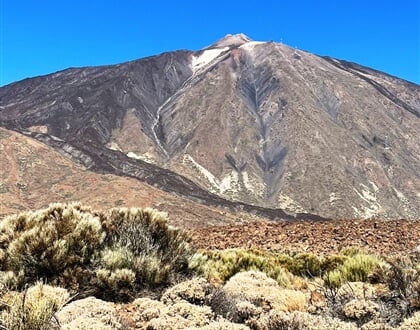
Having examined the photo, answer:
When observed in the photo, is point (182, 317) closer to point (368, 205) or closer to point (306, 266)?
point (306, 266)

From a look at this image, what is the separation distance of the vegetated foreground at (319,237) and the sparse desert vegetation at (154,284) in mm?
3558

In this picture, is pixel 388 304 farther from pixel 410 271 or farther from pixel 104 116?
pixel 104 116

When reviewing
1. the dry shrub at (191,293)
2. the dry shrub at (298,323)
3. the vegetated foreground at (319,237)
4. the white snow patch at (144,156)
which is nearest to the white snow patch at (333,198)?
the white snow patch at (144,156)

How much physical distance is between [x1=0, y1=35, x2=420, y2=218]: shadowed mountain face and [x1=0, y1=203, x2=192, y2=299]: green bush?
94994 mm

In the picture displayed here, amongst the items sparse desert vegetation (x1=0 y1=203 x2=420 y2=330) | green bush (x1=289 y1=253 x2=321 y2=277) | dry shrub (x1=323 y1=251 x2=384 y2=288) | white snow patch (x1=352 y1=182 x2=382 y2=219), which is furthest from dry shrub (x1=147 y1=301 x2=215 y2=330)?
white snow patch (x1=352 y1=182 x2=382 y2=219)

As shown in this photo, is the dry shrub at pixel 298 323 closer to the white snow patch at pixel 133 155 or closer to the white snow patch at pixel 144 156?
the white snow patch at pixel 144 156

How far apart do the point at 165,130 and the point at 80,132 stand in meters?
33.2

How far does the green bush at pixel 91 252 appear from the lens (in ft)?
22.0

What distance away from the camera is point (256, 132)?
166m

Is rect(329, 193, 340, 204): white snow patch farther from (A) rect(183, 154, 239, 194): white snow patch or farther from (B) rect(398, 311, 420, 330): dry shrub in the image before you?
(B) rect(398, 311, 420, 330): dry shrub

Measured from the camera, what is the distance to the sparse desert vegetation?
4.73 m

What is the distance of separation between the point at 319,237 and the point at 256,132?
502 feet

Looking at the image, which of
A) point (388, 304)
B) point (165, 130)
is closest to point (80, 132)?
point (165, 130)

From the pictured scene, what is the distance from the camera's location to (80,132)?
483ft
